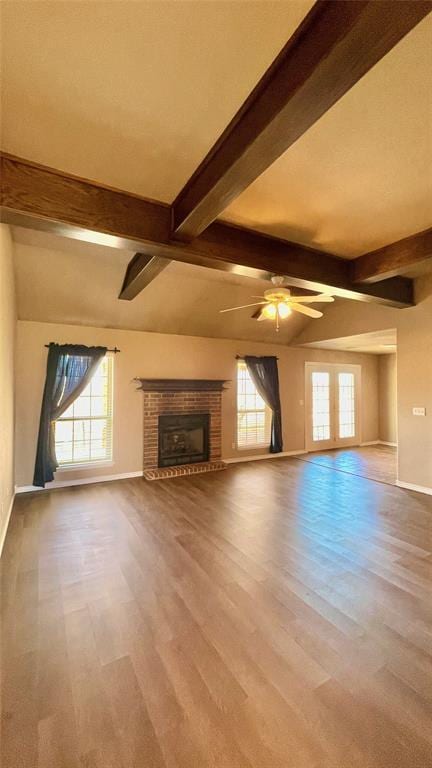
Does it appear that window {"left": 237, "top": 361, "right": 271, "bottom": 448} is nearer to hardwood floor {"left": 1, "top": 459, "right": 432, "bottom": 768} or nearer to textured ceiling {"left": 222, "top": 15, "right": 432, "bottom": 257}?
hardwood floor {"left": 1, "top": 459, "right": 432, "bottom": 768}

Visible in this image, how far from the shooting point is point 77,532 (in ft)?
10.5

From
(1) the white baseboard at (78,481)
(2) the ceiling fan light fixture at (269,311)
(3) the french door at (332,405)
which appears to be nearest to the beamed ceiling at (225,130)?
(2) the ceiling fan light fixture at (269,311)

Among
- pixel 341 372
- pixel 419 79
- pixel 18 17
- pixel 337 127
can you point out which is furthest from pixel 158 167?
pixel 341 372

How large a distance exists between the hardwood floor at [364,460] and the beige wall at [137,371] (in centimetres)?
68

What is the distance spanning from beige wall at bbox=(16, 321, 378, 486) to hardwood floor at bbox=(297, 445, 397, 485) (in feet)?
2.24

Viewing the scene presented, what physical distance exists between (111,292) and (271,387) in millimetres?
3689

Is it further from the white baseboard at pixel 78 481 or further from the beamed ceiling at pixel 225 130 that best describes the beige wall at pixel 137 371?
the beamed ceiling at pixel 225 130

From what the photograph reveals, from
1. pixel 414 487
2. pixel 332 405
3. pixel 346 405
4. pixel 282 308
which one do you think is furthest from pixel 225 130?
pixel 346 405

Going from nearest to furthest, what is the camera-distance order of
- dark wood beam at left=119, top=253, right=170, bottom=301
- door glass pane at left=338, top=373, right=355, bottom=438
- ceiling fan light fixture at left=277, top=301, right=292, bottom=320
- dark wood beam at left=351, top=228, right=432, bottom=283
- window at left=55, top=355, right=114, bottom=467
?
dark wood beam at left=351, top=228, right=432, bottom=283
dark wood beam at left=119, top=253, right=170, bottom=301
ceiling fan light fixture at left=277, top=301, right=292, bottom=320
window at left=55, top=355, right=114, bottom=467
door glass pane at left=338, top=373, right=355, bottom=438

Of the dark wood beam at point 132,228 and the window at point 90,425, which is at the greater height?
the dark wood beam at point 132,228

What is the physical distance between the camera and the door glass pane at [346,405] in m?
7.77

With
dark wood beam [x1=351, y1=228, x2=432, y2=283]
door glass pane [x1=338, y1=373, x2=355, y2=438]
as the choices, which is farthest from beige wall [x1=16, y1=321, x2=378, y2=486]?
dark wood beam [x1=351, y1=228, x2=432, y2=283]

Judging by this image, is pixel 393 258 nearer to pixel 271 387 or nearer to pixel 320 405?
pixel 271 387

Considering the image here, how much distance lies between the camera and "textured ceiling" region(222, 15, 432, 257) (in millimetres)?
1466
